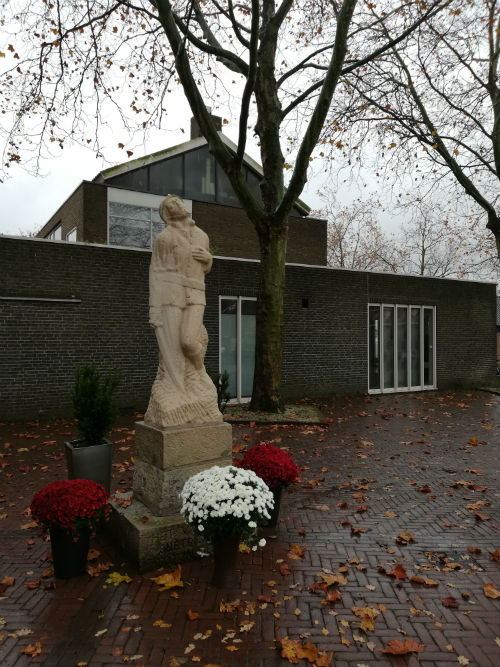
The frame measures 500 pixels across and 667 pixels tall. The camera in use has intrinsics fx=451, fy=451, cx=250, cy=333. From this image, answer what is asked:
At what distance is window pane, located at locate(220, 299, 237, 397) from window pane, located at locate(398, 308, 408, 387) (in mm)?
6355

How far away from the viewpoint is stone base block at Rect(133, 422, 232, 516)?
4180mm

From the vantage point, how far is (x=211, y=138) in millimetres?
9383

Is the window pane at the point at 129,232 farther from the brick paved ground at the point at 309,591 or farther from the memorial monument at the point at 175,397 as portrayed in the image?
the memorial monument at the point at 175,397

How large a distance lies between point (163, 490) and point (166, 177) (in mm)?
16557

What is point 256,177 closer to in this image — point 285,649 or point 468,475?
point 468,475

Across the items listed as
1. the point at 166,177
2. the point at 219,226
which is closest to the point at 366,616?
the point at 219,226

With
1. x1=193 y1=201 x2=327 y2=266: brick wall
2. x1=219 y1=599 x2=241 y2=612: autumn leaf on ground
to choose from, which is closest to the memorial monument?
x1=219 y1=599 x2=241 y2=612: autumn leaf on ground

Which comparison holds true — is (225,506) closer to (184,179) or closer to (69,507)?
(69,507)

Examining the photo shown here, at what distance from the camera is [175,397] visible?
14.6 feet

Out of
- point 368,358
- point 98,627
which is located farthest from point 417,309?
point 98,627

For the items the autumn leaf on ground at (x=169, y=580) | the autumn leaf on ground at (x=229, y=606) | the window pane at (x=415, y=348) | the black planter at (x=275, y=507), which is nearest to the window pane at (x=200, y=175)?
the window pane at (x=415, y=348)

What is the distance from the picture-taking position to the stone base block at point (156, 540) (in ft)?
12.6

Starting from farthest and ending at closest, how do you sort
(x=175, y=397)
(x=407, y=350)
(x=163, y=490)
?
(x=407, y=350) → (x=175, y=397) → (x=163, y=490)

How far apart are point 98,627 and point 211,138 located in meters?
8.75
